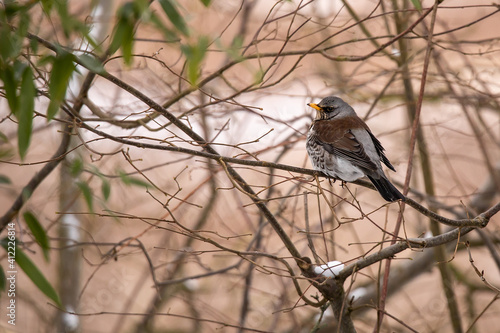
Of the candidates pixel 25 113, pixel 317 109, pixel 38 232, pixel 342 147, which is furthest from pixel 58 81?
pixel 317 109

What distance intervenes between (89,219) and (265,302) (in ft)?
6.02

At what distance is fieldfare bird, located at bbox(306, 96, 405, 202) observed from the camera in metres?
3.12

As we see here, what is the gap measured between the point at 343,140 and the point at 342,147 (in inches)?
3.9

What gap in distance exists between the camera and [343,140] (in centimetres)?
334

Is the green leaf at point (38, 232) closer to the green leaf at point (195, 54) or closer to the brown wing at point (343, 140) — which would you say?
the green leaf at point (195, 54)

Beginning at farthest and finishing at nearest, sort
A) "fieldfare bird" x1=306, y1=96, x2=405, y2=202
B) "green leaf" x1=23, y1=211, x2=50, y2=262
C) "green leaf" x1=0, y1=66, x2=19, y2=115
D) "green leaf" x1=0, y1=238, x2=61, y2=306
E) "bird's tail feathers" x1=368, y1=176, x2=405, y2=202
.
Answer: "fieldfare bird" x1=306, y1=96, x2=405, y2=202 < "bird's tail feathers" x1=368, y1=176, x2=405, y2=202 < "green leaf" x1=23, y1=211, x2=50, y2=262 < "green leaf" x1=0, y1=238, x2=61, y2=306 < "green leaf" x1=0, y1=66, x2=19, y2=115

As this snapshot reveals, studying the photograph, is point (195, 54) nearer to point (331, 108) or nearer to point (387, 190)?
point (387, 190)

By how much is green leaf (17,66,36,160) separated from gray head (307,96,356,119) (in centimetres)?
Result: 221

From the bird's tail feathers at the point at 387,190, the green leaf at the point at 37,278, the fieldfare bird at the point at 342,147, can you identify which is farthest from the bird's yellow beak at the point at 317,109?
the green leaf at the point at 37,278

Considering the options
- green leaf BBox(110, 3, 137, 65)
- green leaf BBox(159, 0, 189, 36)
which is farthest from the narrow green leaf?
green leaf BBox(159, 0, 189, 36)

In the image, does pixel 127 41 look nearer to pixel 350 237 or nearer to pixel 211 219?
pixel 211 219

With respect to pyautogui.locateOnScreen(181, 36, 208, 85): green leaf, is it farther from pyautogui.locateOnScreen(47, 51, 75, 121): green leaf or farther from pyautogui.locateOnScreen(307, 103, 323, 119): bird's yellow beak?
pyautogui.locateOnScreen(307, 103, 323, 119): bird's yellow beak

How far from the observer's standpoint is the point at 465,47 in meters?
4.58

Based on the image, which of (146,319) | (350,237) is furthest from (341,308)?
(350,237)
